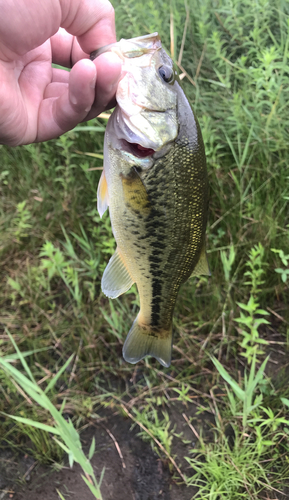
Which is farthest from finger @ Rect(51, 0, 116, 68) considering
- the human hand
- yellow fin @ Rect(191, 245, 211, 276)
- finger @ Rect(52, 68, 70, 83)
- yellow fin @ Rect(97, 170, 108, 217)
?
yellow fin @ Rect(191, 245, 211, 276)

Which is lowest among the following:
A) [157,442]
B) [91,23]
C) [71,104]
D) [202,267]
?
[157,442]

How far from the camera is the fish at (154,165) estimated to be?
1363 mm

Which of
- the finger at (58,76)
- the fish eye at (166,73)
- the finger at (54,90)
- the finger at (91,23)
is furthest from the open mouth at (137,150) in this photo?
the finger at (58,76)

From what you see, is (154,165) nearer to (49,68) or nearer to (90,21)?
(90,21)

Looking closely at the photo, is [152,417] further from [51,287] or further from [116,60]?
[116,60]

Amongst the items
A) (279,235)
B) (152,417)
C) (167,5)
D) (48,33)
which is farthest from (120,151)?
(167,5)

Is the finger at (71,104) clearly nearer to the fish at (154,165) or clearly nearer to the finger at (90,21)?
the fish at (154,165)

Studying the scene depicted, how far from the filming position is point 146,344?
1832mm

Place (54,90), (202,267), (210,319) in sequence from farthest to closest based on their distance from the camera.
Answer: (210,319)
(54,90)
(202,267)

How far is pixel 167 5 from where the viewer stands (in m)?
3.09

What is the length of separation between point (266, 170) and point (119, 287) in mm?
1499

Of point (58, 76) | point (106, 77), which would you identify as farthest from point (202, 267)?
point (58, 76)

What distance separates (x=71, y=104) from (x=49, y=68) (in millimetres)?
632

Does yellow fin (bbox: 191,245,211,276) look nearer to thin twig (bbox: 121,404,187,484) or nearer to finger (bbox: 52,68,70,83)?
thin twig (bbox: 121,404,187,484)
